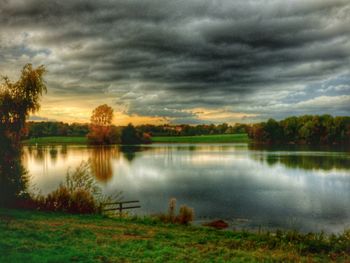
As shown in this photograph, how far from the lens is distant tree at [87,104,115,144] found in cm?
12950

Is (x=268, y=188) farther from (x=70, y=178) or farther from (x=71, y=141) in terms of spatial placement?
(x=71, y=141)

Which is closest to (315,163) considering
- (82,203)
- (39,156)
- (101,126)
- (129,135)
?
(82,203)

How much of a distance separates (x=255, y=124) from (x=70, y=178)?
165m

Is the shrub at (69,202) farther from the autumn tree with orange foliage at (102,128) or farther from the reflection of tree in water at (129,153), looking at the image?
the autumn tree with orange foliage at (102,128)

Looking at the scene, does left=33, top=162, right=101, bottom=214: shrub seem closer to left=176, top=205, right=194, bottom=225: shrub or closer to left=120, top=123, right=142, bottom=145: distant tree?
left=176, top=205, right=194, bottom=225: shrub

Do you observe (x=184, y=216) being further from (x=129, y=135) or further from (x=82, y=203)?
(x=129, y=135)

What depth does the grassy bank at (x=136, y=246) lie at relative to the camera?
34.7 ft

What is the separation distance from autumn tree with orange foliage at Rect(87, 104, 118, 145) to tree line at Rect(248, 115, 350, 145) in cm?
7598

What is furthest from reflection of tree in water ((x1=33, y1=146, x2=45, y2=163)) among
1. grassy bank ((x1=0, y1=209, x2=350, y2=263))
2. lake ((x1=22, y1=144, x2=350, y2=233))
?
grassy bank ((x1=0, y1=209, x2=350, y2=263))

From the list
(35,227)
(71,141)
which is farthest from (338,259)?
(71,141)

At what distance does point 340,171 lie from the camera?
5544 centimetres

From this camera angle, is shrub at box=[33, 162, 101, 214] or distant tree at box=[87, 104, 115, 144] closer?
shrub at box=[33, 162, 101, 214]

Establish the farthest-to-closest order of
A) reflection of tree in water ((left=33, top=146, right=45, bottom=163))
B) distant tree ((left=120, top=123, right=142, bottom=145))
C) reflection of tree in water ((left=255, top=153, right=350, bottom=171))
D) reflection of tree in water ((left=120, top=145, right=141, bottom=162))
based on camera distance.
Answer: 1. distant tree ((left=120, top=123, right=142, bottom=145))
2. reflection of tree in water ((left=120, top=145, right=141, bottom=162))
3. reflection of tree in water ((left=33, top=146, right=45, bottom=163))
4. reflection of tree in water ((left=255, top=153, right=350, bottom=171))

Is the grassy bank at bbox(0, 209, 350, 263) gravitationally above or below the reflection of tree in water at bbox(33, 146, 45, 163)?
above
